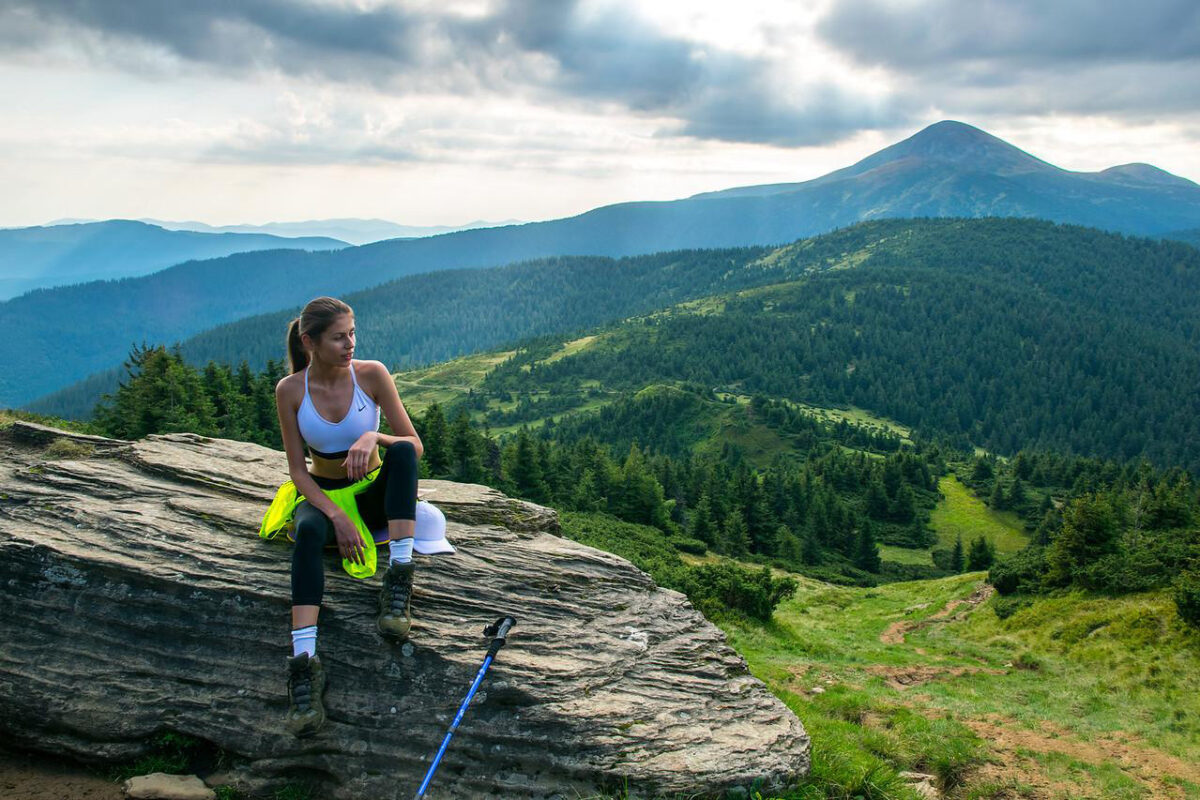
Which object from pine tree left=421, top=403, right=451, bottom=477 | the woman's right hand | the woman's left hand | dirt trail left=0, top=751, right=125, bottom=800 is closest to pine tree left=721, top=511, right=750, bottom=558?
pine tree left=421, top=403, right=451, bottom=477

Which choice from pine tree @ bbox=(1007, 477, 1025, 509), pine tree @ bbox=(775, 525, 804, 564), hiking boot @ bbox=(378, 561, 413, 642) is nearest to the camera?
hiking boot @ bbox=(378, 561, 413, 642)

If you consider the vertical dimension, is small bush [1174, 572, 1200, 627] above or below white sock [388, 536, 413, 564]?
below

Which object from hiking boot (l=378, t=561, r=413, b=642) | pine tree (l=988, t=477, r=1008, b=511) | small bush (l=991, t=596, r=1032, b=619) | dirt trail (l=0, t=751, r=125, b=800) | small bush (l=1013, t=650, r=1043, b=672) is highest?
hiking boot (l=378, t=561, r=413, b=642)

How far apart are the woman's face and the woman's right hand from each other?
71.6 inches

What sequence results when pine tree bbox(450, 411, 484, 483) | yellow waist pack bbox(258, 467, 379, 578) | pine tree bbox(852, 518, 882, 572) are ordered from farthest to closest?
pine tree bbox(852, 518, 882, 572) < pine tree bbox(450, 411, 484, 483) < yellow waist pack bbox(258, 467, 379, 578)

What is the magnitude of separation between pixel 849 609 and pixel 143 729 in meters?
39.6

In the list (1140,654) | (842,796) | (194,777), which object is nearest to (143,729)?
(194,777)

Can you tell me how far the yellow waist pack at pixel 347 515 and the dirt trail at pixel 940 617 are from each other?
2819 centimetres

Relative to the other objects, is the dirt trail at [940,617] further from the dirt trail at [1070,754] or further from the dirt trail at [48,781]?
the dirt trail at [48,781]

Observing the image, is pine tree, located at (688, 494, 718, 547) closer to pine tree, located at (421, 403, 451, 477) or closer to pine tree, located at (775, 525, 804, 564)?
pine tree, located at (775, 525, 804, 564)

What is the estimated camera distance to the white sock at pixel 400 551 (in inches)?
312

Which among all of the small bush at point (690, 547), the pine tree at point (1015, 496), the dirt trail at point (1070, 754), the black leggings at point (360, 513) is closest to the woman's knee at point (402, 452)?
the black leggings at point (360, 513)

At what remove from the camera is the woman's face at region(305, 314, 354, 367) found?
7.92m

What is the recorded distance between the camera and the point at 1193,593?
73.6 feet
